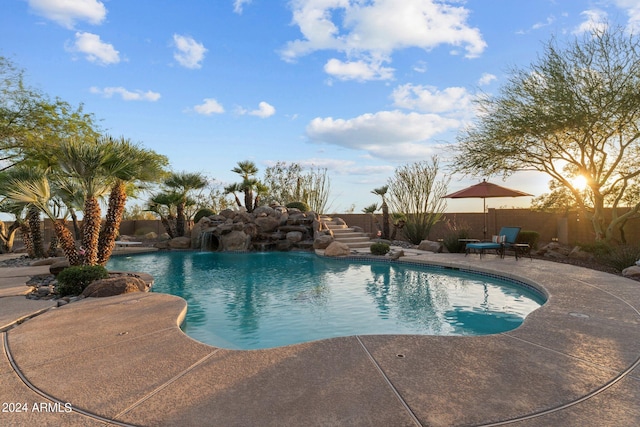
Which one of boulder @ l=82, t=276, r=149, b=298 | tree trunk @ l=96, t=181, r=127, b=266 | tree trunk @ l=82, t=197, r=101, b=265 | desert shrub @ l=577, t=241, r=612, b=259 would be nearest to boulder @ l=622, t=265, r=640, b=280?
desert shrub @ l=577, t=241, r=612, b=259

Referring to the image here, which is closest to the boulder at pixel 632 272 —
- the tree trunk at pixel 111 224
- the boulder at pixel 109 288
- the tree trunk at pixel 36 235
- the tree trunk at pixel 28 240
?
the boulder at pixel 109 288

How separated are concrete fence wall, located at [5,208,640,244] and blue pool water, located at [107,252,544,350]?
6691 millimetres

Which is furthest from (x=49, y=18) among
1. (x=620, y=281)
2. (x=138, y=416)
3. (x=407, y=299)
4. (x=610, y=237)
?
(x=610, y=237)

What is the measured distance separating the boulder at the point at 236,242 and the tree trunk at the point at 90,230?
8.42 m

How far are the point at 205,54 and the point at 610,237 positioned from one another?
502 inches

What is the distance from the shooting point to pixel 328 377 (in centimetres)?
286

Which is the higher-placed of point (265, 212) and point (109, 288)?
point (265, 212)

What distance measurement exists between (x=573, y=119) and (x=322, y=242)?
29.9 feet

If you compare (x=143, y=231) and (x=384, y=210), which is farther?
(x=143, y=231)

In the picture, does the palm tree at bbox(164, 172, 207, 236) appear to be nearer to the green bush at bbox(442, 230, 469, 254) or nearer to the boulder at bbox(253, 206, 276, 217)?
the boulder at bbox(253, 206, 276, 217)

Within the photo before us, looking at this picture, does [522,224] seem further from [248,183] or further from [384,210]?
[248,183]

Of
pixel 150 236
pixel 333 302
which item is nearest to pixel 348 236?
pixel 333 302

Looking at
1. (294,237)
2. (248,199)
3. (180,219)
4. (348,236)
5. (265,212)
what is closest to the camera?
(294,237)

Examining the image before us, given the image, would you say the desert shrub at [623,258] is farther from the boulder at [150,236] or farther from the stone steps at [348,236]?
the boulder at [150,236]
